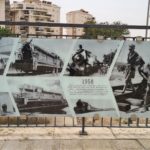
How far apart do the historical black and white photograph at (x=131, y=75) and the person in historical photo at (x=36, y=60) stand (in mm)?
991

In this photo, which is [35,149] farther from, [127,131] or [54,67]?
[127,131]

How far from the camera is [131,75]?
6.43m

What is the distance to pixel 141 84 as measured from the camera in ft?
21.3

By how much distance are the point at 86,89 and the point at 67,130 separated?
105 cm

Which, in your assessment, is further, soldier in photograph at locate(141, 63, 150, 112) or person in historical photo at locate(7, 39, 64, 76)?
soldier in photograph at locate(141, 63, 150, 112)

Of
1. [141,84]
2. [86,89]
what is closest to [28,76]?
[86,89]

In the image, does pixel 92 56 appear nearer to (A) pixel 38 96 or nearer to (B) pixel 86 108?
(B) pixel 86 108

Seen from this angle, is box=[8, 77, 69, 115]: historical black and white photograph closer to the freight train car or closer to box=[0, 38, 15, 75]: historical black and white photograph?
the freight train car

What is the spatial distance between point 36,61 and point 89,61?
880 mm

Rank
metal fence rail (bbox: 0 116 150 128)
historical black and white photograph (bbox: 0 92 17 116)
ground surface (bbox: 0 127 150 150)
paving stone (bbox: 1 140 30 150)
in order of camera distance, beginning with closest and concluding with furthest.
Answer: paving stone (bbox: 1 140 30 150), ground surface (bbox: 0 127 150 150), historical black and white photograph (bbox: 0 92 17 116), metal fence rail (bbox: 0 116 150 128)

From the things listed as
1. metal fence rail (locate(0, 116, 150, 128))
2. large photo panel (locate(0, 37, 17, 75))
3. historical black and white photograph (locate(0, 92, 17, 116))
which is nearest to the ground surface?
metal fence rail (locate(0, 116, 150, 128))

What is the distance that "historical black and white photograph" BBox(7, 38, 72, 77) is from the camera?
6.27 metres

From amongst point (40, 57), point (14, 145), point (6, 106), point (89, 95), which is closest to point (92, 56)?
point (89, 95)

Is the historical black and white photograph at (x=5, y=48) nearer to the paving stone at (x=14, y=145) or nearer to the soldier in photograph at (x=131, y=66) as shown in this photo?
the paving stone at (x=14, y=145)
